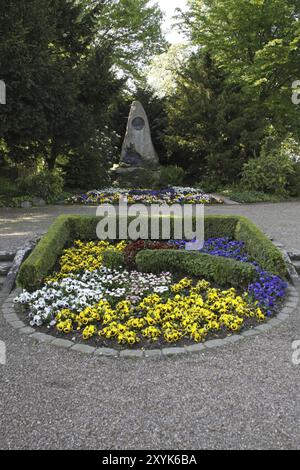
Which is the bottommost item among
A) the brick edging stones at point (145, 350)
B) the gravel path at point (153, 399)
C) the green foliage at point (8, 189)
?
the gravel path at point (153, 399)

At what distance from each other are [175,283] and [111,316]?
157 centimetres

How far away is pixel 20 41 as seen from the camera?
1059cm

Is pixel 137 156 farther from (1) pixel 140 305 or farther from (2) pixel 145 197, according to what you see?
(1) pixel 140 305

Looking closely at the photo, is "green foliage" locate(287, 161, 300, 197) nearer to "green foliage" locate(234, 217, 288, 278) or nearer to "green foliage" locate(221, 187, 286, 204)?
"green foliage" locate(221, 187, 286, 204)

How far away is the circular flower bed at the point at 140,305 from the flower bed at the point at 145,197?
730 centimetres

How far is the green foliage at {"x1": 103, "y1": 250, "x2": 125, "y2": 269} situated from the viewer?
21.2ft

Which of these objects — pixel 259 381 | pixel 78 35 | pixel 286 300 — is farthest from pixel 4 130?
pixel 259 381

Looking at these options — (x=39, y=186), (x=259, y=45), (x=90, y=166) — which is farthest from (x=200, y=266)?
(x=259, y=45)

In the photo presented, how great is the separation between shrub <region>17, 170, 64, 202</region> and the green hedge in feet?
27.5

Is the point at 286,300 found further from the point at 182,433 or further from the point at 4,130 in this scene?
the point at 4,130

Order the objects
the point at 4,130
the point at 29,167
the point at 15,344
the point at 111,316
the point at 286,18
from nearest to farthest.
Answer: the point at 15,344, the point at 111,316, the point at 4,130, the point at 29,167, the point at 286,18

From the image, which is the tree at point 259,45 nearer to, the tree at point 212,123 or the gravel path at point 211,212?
the tree at point 212,123

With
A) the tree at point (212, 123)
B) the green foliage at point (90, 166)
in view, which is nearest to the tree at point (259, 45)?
the tree at point (212, 123)

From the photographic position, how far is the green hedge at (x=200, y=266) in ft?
18.3
